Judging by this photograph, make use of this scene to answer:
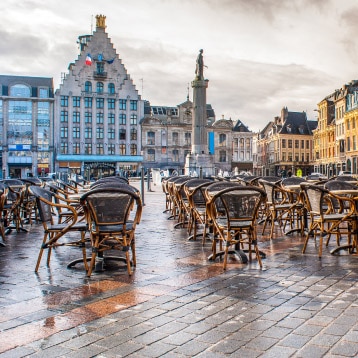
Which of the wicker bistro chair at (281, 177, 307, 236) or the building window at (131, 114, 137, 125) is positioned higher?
the building window at (131, 114, 137, 125)

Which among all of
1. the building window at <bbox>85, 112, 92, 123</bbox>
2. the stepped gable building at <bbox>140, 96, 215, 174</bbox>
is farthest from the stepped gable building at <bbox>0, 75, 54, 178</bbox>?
the stepped gable building at <bbox>140, 96, 215, 174</bbox>

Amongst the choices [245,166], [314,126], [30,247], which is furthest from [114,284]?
[314,126]

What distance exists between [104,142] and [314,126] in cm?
3875

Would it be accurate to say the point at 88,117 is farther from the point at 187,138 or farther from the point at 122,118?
the point at 187,138

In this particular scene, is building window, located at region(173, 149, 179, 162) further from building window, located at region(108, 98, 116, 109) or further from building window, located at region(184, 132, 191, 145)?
building window, located at region(108, 98, 116, 109)

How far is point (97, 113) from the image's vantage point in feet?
235

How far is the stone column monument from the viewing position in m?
31.4

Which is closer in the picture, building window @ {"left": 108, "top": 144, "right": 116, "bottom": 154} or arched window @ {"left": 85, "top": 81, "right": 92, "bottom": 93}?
arched window @ {"left": 85, "top": 81, "right": 92, "bottom": 93}

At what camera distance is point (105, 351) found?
3.39 metres

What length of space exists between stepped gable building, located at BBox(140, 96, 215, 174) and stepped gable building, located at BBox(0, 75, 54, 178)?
14.2 m

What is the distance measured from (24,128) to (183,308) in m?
67.7

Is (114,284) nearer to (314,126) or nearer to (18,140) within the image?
(18,140)

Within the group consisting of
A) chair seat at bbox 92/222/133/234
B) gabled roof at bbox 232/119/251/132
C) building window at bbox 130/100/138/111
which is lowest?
chair seat at bbox 92/222/133/234

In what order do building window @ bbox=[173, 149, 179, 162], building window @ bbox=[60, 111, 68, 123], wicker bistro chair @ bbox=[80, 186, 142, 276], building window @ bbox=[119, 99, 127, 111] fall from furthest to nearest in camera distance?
building window @ bbox=[173, 149, 179, 162] < building window @ bbox=[119, 99, 127, 111] < building window @ bbox=[60, 111, 68, 123] < wicker bistro chair @ bbox=[80, 186, 142, 276]
